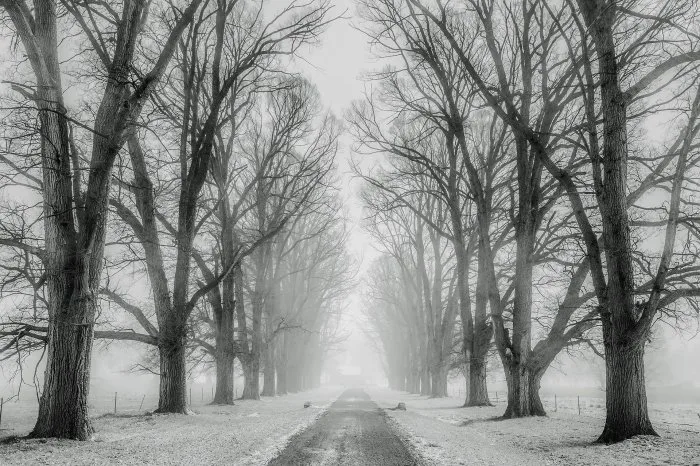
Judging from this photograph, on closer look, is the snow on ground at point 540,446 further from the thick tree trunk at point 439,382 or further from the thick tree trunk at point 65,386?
the thick tree trunk at point 439,382

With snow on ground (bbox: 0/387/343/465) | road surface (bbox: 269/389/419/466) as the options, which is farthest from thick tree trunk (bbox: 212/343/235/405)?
road surface (bbox: 269/389/419/466)

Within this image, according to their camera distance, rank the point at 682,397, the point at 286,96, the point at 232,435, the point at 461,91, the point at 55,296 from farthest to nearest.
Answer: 1. the point at 682,397
2. the point at 286,96
3. the point at 461,91
4. the point at 232,435
5. the point at 55,296

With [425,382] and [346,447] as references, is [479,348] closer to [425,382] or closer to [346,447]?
[346,447]

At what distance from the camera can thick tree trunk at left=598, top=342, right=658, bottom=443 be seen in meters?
7.93

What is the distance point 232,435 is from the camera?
8664 mm

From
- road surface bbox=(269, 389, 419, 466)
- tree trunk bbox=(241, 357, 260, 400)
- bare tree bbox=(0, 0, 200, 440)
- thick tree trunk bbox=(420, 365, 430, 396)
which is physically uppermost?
bare tree bbox=(0, 0, 200, 440)

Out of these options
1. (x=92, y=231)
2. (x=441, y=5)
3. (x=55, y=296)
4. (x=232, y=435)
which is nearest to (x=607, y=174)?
(x=441, y=5)

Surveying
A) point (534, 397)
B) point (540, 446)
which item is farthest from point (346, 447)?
point (534, 397)

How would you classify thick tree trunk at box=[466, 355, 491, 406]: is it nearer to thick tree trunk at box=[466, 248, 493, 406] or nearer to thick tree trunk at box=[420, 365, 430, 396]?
thick tree trunk at box=[466, 248, 493, 406]

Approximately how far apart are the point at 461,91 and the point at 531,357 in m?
7.85

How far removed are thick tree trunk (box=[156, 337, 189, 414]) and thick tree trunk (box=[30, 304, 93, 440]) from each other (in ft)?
14.7

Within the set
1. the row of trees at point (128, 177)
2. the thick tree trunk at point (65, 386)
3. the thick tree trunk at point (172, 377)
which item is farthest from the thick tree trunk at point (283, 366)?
the thick tree trunk at point (65, 386)

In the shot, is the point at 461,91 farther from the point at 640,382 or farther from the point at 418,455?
the point at 418,455

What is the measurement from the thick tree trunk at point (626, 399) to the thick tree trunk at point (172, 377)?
9.84 meters
